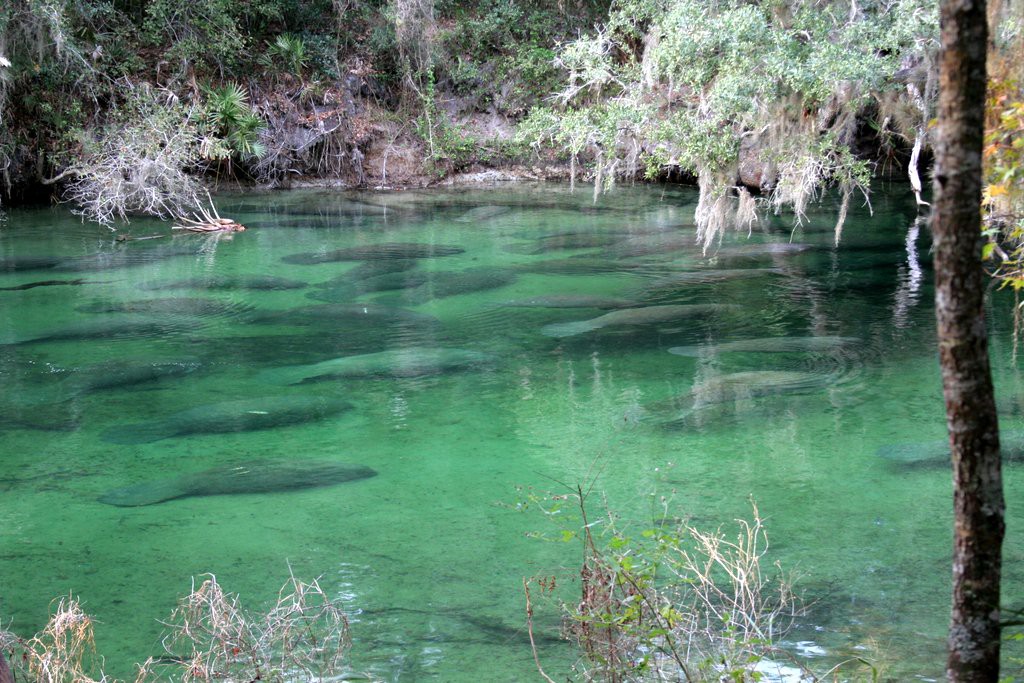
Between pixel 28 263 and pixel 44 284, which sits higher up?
pixel 28 263

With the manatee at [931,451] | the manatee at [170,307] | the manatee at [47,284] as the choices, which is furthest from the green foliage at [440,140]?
the manatee at [931,451]

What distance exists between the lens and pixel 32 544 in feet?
18.5

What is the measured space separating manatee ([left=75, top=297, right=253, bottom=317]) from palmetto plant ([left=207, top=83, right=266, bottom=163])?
7401mm

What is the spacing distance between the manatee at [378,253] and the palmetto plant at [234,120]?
5.13 m

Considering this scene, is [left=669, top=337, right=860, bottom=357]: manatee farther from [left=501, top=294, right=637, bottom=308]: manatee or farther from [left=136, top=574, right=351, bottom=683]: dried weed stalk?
[left=136, top=574, right=351, bottom=683]: dried weed stalk

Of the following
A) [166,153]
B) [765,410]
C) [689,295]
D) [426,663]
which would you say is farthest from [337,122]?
[426,663]

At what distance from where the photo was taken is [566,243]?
15.0 meters

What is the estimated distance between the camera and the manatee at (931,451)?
6.40 m

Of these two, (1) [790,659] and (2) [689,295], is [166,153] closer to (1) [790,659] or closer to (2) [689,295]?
(2) [689,295]

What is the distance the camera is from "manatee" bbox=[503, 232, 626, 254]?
1466 centimetres

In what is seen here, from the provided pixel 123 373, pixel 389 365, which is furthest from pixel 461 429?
pixel 123 373

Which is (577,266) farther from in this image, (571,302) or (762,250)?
(762,250)

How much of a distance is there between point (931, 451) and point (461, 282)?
23.1 feet

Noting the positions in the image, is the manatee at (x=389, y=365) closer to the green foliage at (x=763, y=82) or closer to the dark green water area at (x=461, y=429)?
the dark green water area at (x=461, y=429)
